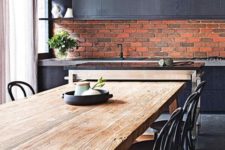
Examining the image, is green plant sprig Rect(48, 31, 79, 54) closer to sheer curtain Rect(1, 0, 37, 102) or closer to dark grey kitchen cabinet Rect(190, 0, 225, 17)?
sheer curtain Rect(1, 0, 37, 102)

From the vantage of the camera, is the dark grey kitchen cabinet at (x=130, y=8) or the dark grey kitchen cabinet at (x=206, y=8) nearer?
the dark grey kitchen cabinet at (x=206, y=8)

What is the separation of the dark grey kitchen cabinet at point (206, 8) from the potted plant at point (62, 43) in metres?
1.92

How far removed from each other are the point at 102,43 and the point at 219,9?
1.96 metres

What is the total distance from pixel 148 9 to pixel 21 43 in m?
2.01

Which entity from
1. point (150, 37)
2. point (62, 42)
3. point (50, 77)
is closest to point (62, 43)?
point (62, 42)

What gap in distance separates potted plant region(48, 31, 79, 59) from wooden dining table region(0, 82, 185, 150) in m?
3.32

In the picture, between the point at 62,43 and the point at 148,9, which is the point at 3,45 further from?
the point at 148,9

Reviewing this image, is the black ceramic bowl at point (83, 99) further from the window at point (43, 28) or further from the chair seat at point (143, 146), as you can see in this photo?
the window at point (43, 28)

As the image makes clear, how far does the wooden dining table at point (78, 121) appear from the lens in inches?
77.8

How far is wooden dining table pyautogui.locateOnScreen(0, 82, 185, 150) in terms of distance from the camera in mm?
1976

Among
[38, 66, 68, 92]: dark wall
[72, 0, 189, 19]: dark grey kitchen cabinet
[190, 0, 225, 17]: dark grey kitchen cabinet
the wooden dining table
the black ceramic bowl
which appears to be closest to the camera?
the wooden dining table

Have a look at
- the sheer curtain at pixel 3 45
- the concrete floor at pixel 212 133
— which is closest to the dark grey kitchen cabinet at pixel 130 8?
the concrete floor at pixel 212 133

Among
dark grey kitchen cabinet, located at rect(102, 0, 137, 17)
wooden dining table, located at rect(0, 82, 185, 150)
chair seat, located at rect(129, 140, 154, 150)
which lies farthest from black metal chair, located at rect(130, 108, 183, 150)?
dark grey kitchen cabinet, located at rect(102, 0, 137, 17)

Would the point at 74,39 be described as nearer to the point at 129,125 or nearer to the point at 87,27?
the point at 87,27
